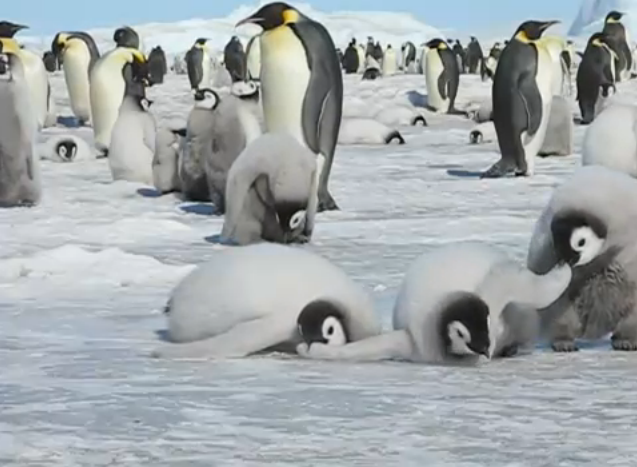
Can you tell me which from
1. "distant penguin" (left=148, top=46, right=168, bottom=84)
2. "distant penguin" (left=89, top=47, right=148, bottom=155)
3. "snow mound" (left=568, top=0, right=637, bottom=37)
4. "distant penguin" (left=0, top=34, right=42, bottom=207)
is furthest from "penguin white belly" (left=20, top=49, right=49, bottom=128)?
"snow mound" (left=568, top=0, right=637, bottom=37)

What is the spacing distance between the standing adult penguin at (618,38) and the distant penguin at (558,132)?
10.8 metres

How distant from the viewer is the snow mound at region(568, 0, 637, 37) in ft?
286

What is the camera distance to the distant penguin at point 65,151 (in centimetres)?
1235

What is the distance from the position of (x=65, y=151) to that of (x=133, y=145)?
263cm

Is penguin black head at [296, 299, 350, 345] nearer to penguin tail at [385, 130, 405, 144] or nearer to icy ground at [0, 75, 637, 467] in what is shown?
icy ground at [0, 75, 637, 467]

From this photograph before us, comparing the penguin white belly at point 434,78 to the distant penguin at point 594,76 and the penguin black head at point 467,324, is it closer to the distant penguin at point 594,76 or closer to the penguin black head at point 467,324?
the distant penguin at point 594,76

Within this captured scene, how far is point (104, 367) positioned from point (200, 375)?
299mm

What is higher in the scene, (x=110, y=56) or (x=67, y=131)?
(x=110, y=56)

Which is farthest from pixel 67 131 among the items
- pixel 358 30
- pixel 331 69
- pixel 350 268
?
pixel 358 30

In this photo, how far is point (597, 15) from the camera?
97.4 meters

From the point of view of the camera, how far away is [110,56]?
13773 millimetres

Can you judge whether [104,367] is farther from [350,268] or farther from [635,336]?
[350,268]

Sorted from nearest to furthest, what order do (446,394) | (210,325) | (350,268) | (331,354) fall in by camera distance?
(446,394), (331,354), (210,325), (350,268)

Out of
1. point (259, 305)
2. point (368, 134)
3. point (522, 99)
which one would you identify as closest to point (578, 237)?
point (259, 305)
